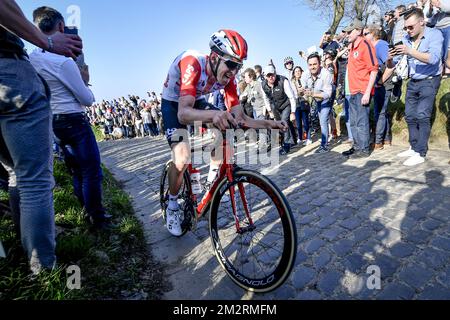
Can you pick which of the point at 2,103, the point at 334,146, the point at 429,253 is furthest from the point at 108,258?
the point at 334,146

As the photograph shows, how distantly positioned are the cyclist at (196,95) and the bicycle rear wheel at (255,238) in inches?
22.1

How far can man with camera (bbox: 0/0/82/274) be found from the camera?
1.86 meters

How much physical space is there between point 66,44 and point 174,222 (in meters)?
2.24

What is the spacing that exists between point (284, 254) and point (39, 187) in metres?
1.93

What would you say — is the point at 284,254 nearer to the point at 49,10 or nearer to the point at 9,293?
the point at 9,293

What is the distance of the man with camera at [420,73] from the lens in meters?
4.45

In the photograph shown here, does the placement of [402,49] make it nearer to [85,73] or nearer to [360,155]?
[360,155]

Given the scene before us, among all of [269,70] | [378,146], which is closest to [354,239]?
[378,146]

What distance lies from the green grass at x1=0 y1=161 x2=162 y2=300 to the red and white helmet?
2302 millimetres

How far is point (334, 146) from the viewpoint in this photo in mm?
7637

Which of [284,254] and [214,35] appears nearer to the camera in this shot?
[284,254]

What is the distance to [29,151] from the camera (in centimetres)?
196

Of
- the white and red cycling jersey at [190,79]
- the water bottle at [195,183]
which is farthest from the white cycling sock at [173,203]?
the white and red cycling jersey at [190,79]

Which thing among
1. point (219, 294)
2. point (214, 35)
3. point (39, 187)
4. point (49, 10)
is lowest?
point (219, 294)
